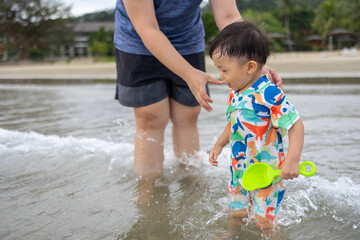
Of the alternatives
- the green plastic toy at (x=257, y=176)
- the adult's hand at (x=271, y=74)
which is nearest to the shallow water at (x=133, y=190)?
the green plastic toy at (x=257, y=176)

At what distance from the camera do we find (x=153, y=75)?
2.23 metres

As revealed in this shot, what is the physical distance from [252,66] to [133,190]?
1243mm

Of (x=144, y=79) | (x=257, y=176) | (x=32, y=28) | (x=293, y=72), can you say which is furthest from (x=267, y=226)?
(x=32, y=28)

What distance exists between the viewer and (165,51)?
1.68 metres

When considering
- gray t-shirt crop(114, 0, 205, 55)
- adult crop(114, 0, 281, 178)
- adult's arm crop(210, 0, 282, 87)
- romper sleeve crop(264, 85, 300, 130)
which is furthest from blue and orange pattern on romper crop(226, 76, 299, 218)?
gray t-shirt crop(114, 0, 205, 55)

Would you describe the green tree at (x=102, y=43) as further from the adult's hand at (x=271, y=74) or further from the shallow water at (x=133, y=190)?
the adult's hand at (x=271, y=74)

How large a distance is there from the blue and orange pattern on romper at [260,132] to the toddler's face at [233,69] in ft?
0.19

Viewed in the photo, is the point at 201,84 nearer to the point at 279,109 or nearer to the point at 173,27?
the point at 279,109

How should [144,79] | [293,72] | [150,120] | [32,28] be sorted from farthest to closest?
[32,28] → [293,72] → [150,120] → [144,79]

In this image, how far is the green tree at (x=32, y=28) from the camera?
43844 millimetres

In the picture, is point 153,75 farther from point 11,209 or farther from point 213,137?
point 213,137

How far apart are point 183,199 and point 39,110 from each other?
4460 mm

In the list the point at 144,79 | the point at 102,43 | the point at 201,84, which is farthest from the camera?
the point at 102,43

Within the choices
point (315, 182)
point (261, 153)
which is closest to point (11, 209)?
point (261, 153)
